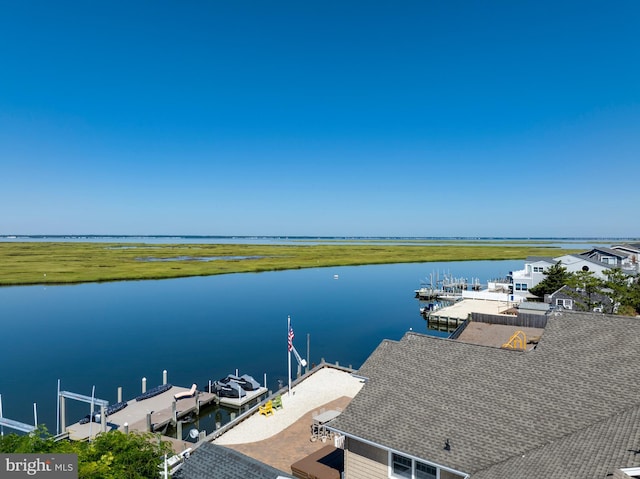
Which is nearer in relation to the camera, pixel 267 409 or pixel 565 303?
pixel 267 409

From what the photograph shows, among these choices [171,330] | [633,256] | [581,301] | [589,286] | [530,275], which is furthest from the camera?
[633,256]

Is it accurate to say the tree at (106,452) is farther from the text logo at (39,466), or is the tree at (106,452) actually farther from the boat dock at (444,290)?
the boat dock at (444,290)

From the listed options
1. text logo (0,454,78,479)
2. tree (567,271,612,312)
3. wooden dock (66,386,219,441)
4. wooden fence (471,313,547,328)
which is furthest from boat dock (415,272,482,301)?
text logo (0,454,78,479)

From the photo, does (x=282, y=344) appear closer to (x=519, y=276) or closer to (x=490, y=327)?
(x=490, y=327)

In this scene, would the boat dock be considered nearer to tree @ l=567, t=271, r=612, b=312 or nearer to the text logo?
tree @ l=567, t=271, r=612, b=312

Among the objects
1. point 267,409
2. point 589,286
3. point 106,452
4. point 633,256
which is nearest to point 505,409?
point 106,452

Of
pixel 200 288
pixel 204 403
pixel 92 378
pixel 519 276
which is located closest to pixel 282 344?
pixel 204 403

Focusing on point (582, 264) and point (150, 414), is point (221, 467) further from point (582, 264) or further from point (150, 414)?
point (582, 264)

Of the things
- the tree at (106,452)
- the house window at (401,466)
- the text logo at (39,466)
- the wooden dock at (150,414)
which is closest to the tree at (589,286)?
the house window at (401,466)
